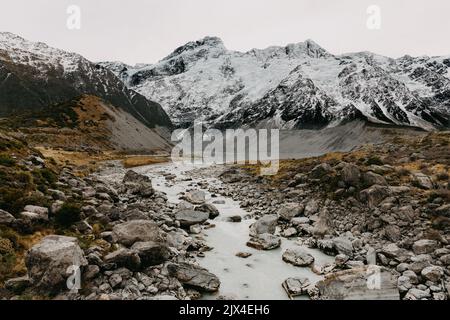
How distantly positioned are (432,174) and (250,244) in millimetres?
18148

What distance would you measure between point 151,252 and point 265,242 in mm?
7934

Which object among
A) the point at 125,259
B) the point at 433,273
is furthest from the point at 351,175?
the point at 125,259

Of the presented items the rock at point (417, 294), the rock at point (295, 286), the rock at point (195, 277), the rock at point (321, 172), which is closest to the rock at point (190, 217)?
the rock at point (195, 277)

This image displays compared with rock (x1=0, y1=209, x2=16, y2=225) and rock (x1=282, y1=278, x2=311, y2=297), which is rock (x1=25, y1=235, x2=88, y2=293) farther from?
rock (x1=282, y1=278, x2=311, y2=297)

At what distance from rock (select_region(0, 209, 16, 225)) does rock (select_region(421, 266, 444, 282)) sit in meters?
20.4

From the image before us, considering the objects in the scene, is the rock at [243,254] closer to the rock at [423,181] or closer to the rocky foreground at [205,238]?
the rocky foreground at [205,238]

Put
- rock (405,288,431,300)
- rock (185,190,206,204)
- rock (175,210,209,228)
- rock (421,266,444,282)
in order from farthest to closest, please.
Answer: rock (185,190,206,204) → rock (175,210,209,228) → rock (421,266,444,282) → rock (405,288,431,300)

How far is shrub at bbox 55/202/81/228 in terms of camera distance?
2039 centimetres

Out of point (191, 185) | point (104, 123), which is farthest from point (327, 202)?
point (104, 123)

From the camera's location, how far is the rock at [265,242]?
22.2m

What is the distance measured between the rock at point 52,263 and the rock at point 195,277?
4.18 meters

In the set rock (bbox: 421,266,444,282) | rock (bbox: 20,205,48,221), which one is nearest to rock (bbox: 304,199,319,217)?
rock (bbox: 421,266,444,282)

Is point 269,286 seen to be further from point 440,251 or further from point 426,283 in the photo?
point 440,251

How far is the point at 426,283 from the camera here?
1606 centimetres
